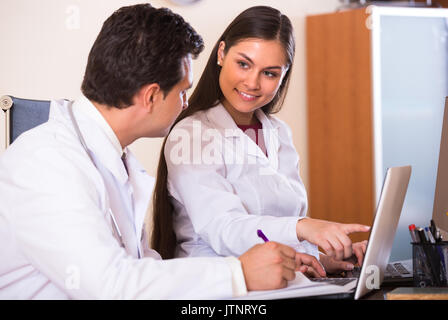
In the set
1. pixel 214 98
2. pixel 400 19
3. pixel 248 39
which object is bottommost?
pixel 214 98

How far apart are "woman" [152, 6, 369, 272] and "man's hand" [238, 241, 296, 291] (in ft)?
1.08

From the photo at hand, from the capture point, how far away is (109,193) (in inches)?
38.9

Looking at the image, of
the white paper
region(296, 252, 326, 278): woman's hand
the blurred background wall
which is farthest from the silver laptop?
the blurred background wall

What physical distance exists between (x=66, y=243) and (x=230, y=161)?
704 mm

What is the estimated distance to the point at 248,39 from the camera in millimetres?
1411

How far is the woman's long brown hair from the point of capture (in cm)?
138

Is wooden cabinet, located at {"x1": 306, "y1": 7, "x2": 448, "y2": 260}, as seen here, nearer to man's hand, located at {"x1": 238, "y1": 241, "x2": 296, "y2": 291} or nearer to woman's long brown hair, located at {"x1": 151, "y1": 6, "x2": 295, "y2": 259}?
woman's long brown hair, located at {"x1": 151, "y1": 6, "x2": 295, "y2": 259}

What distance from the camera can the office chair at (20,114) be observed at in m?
1.23

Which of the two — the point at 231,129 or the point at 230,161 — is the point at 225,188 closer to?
the point at 230,161

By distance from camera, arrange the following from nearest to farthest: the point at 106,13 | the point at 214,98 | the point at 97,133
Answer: the point at 97,133 < the point at 214,98 < the point at 106,13

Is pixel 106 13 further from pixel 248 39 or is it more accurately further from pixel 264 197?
pixel 264 197

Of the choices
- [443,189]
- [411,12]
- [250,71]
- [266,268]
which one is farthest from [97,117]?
[411,12]
